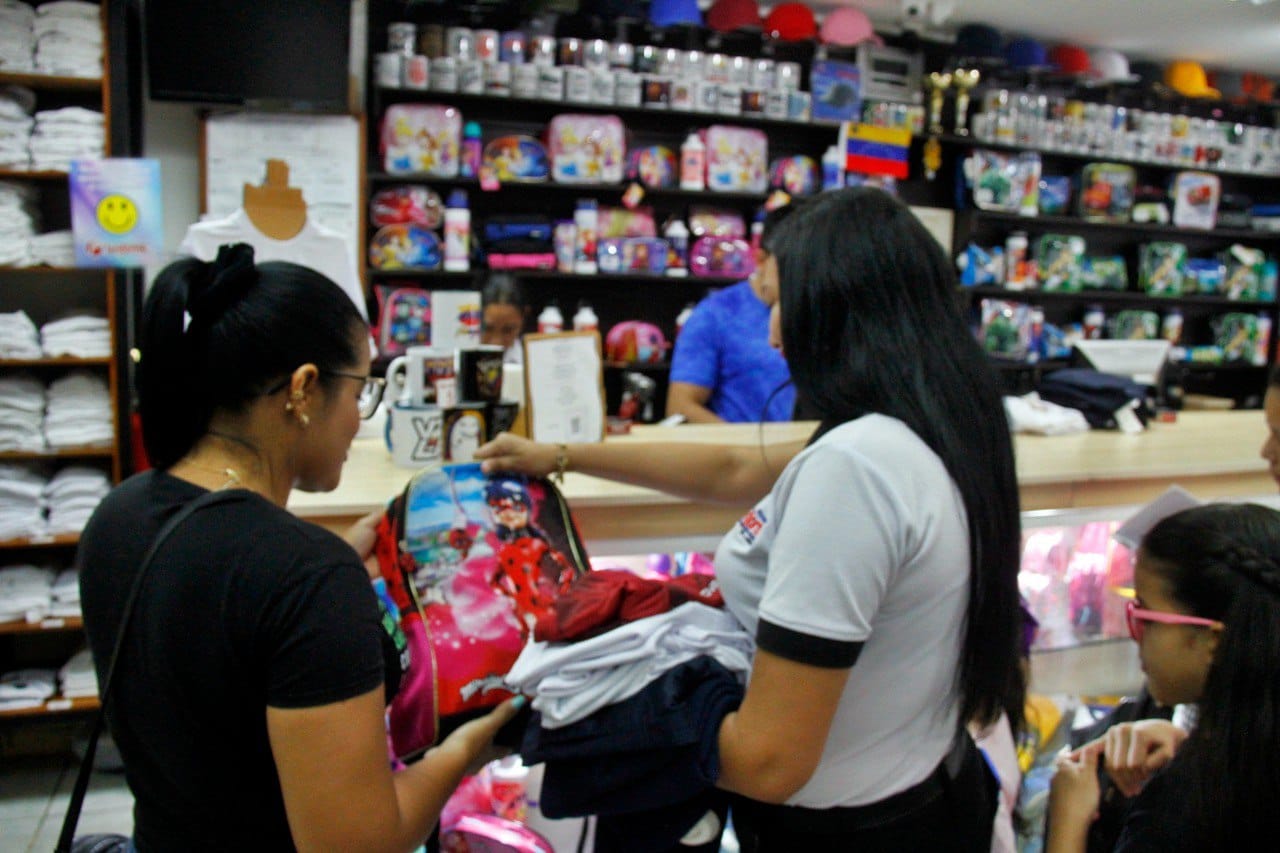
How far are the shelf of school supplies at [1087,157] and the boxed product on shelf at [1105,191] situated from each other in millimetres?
70

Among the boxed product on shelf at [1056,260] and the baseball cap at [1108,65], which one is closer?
the baseball cap at [1108,65]

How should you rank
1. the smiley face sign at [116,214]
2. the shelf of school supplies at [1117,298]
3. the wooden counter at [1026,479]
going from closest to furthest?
1. the wooden counter at [1026,479]
2. the smiley face sign at [116,214]
3. the shelf of school supplies at [1117,298]

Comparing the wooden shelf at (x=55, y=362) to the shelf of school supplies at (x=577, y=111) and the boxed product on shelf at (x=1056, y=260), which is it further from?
the boxed product on shelf at (x=1056, y=260)

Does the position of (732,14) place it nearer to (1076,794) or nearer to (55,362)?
(55,362)

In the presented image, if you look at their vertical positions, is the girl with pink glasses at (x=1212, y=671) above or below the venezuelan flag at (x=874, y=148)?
below

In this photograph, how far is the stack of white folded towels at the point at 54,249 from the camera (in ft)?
10.8

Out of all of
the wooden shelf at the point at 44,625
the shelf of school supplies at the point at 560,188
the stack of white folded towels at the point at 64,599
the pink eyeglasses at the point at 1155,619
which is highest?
the shelf of school supplies at the point at 560,188

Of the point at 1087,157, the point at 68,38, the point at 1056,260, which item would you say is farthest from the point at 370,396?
the point at 1087,157

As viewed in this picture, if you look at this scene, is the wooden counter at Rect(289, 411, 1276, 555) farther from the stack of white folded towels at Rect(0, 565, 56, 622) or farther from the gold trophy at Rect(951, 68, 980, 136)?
the gold trophy at Rect(951, 68, 980, 136)

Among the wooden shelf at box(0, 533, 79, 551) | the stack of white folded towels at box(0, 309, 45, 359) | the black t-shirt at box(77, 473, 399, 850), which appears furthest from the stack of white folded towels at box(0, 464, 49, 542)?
the black t-shirt at box(77, 473, 399, 850)

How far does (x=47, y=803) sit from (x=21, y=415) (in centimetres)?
131

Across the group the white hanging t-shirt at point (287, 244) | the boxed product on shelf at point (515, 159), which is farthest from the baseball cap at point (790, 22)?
the white hanging t-shirt at point (287, 244)

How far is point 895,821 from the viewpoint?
3.96 ft

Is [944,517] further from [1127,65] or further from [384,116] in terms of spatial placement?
[1127,65]
